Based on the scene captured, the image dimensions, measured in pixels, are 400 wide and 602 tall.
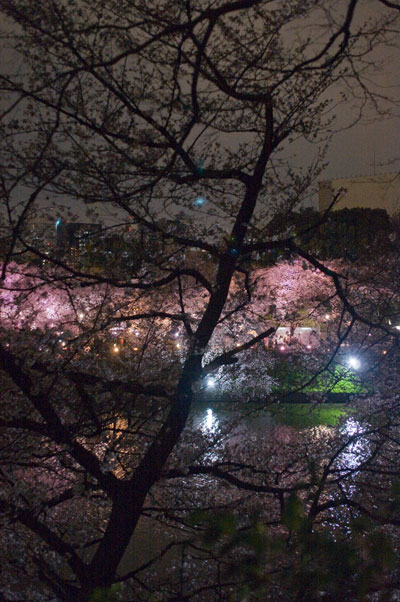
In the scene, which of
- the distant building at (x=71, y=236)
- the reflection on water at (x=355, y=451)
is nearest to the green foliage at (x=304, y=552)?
the distant building at (x=71, y=236)

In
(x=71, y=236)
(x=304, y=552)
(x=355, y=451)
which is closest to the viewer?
(x=304, y=552)

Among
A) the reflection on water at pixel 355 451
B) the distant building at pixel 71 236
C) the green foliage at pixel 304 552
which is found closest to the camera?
the green foliage at pixel 304 552

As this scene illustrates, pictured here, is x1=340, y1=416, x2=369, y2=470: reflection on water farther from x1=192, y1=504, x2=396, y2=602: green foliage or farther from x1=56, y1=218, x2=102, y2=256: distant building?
x1=192, y1=504, x2=396, y2=602: green foliage

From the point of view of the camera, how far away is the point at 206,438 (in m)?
4.84

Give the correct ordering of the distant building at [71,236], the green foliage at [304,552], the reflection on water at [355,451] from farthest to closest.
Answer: the reflection on water at [355,451] → the distant building at [71,236] → the green foliage at [304,552]

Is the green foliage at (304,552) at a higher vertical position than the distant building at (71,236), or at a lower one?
lower

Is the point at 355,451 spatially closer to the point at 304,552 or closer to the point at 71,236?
the point at 71,236

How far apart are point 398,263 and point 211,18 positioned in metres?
12.5

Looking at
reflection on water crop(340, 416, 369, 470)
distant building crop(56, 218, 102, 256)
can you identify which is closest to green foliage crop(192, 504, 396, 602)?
distant building crop(56, 218, 102, 256)

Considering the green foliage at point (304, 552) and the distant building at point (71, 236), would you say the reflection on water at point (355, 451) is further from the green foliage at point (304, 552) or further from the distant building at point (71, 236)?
the green foliage at point (304, 552)

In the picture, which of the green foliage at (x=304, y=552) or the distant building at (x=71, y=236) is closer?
the green foliage at (x=304, y=552)

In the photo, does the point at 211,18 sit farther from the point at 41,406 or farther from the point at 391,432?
the point at 391,432

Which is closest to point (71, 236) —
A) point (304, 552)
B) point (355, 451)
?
point (304, 552)

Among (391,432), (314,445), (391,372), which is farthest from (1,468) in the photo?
(391,372)
